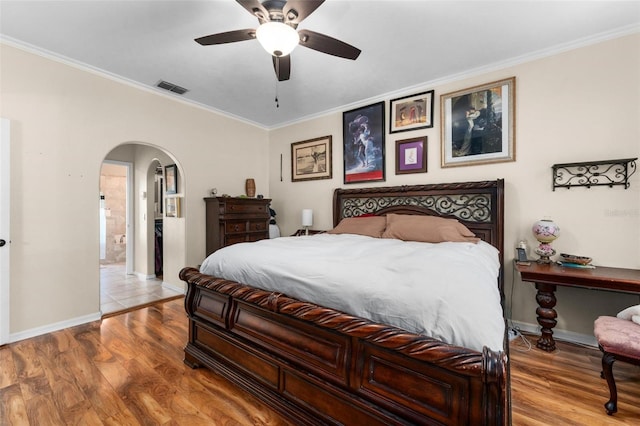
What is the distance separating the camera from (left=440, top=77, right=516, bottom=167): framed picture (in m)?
2.95

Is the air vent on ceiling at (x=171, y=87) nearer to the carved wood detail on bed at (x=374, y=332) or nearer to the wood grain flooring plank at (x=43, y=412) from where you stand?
the carved wood detail on bed at (x=374, y=332)

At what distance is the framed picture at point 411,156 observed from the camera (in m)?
3.52

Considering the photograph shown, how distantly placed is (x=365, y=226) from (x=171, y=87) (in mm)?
3110

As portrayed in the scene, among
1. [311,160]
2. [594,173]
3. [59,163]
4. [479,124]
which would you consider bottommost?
[594,173]

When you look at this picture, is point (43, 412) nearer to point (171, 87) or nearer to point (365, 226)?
point (365, 226)

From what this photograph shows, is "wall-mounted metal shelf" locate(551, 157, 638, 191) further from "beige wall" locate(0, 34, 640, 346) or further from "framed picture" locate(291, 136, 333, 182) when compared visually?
"framed picture" locate(291, 136, 333, 182)

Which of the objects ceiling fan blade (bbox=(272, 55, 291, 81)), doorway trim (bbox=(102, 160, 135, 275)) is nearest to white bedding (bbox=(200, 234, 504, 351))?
ceiling fan blade (bbox=(272, 55, 291, 81))

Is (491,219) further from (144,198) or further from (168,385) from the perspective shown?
(144,198)

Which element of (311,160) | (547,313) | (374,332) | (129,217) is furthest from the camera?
(129,217)

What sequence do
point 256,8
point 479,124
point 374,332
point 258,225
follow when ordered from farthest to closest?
point 258,225 → point 479,124 → point 256,8 → point 374,332

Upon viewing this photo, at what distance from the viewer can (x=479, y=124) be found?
10.2ft

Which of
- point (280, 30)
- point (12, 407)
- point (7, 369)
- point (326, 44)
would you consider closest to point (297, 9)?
point (280, 30)

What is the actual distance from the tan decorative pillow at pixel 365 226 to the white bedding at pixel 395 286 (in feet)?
4.12

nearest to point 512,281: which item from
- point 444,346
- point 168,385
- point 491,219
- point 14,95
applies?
point 491,219
